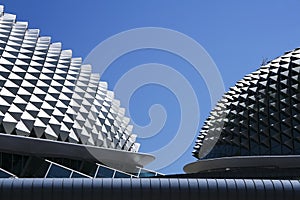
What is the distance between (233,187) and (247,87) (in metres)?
30.7

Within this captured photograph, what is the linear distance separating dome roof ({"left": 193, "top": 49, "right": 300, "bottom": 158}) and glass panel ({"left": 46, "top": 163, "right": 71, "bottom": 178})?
2039cm

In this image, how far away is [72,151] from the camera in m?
31.8

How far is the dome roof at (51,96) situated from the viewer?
1216 inches

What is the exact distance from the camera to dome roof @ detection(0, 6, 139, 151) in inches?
1216

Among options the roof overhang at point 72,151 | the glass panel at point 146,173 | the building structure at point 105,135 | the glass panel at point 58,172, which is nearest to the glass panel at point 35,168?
the building structure at point 105,135

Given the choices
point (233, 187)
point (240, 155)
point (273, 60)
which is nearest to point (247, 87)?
point (273, 60)

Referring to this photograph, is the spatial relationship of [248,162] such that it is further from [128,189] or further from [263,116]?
[128,189]

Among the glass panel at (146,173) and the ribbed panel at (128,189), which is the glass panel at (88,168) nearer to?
the glass panel at (146,173)

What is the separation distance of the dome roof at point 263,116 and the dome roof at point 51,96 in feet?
28.4

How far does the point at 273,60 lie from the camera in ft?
158

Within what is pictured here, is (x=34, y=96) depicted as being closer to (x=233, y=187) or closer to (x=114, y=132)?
(x=114, y=132)

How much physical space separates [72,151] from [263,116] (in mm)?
18185

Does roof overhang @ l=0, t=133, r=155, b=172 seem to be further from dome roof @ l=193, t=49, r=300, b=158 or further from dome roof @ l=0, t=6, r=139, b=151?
dome roof @ l=193, t=49, r=300, b=158

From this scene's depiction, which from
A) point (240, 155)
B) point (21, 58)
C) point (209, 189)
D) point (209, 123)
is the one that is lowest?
point (209, 189)
